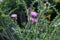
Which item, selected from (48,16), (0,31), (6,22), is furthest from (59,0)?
(6,22)

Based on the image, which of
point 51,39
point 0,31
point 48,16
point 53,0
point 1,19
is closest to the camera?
point 51,39

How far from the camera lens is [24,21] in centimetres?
321

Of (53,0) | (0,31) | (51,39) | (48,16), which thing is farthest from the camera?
(53,0)

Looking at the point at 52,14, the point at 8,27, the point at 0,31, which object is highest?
the point at 8,27

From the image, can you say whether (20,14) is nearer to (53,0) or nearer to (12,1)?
(12,1)

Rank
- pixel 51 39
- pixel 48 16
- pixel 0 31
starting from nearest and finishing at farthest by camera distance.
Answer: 1. pixel 51 39
2. pixel 0 31
3. pixel 48 16

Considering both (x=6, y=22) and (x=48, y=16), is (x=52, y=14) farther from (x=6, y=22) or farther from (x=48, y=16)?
(x=6, y=22)

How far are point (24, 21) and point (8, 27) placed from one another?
1397mm

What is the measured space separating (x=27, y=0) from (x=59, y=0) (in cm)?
55

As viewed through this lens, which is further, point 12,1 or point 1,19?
point 12,1

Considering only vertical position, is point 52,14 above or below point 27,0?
below

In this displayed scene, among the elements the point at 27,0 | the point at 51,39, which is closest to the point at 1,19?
the point at 51,39

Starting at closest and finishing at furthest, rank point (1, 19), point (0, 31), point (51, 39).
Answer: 1. point (51, 39)
2. point (1, 19)
3. point (0, 31)

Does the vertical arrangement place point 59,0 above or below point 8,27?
below
